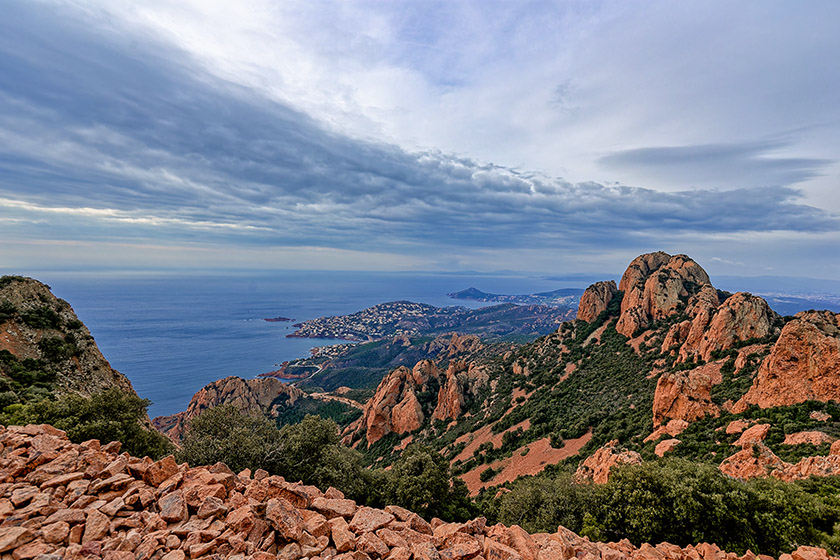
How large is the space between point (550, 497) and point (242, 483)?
45.7ft

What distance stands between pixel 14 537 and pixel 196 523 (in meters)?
2.93

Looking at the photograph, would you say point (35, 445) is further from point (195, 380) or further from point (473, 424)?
point (195, 380)

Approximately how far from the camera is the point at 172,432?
8269cm

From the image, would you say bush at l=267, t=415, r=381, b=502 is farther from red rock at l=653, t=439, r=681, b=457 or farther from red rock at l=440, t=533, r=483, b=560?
red rock at l=653, t=439, r=681, b=457

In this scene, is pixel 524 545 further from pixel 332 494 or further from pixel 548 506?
pixel 548 506

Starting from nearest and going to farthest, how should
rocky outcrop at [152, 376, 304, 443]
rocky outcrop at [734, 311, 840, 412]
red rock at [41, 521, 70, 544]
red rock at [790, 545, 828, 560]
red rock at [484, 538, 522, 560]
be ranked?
red rock at [41, 521, 70, 544], red rock at [484, 538, 522, 560], red rock at [790, 545, 828, 560], rocky outcrop at [734, 311, 840, 412], rocky outcrop at [152, 376, 304, 443]

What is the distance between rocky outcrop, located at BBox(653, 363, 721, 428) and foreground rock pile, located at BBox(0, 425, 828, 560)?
23325mm

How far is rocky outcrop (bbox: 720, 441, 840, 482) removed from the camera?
1509 cm

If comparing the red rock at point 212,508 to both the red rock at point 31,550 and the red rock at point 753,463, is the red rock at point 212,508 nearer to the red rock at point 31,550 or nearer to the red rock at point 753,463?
the red rock at point 31,550

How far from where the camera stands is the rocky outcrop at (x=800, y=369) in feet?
76.7

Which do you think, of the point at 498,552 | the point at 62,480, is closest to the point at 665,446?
the point at 498,552

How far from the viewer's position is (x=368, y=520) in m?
8.63

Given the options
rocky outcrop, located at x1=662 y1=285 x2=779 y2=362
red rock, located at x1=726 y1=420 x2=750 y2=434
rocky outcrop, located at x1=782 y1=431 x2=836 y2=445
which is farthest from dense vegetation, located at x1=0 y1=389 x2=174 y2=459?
rocky outcrop, located at x1=662 y1=285 x2=779 y2=362

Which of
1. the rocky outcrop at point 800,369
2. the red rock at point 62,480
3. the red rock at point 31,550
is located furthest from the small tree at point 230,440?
the rocky outcrop at point 800,369
